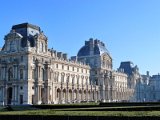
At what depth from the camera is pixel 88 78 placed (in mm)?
101375

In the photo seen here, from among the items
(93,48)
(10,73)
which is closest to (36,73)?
(10,73)

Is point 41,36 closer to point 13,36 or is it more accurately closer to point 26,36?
point 26,36

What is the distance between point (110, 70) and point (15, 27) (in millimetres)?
42022

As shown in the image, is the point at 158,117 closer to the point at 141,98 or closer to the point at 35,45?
the point at 35,45

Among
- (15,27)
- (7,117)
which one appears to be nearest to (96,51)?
(15,27)

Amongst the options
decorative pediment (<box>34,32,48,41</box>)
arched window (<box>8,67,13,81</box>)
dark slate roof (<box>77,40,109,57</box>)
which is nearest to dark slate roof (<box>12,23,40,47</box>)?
decorative pediment (<box>34,32,48,41</box>)

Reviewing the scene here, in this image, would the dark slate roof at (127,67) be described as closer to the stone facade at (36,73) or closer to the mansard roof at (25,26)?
the stone facade at (36,73)

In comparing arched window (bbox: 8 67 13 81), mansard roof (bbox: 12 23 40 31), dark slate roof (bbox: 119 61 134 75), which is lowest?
arched window (bbox: 8 67 13 81)

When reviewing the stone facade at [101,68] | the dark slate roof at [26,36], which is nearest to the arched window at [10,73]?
the dark slate roof at [26,36]

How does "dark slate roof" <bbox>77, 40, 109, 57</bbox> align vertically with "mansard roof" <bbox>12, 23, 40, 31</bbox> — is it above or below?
below

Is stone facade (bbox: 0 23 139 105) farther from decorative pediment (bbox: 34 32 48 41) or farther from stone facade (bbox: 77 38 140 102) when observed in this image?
stone facade (bbox: 77 38 140 102)

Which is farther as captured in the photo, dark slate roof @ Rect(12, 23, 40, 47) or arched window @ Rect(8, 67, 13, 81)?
arched window @ Rect(8, 67, 13, 81)

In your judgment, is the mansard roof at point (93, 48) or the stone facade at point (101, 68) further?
the mansard roof at point (93, 48)

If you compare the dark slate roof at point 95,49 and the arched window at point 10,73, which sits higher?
the dark slate roof at point 95,49
